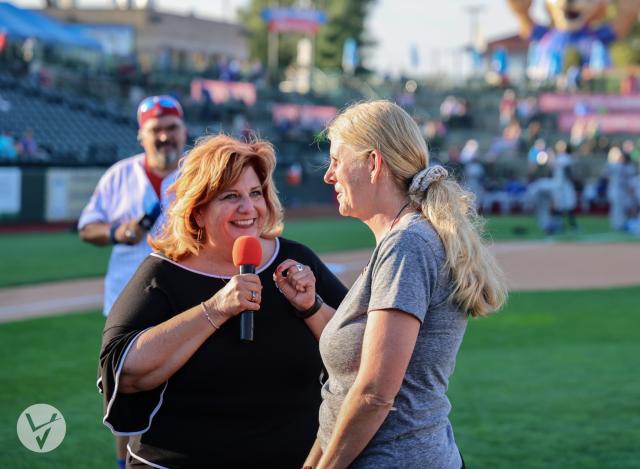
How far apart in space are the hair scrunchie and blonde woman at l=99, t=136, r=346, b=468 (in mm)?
613

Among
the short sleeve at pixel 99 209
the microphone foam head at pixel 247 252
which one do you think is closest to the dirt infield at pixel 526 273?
the short sleeve at pixel 99 209

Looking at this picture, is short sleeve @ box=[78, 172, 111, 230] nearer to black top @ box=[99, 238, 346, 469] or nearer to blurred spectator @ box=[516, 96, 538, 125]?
black top @ box=[99, 238, 346, 469]

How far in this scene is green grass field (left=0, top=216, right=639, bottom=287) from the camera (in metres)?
16.5

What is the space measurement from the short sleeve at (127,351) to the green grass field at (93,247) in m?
12.0

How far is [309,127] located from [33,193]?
18072 millimetres

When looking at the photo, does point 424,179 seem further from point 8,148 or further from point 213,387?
point 8,148

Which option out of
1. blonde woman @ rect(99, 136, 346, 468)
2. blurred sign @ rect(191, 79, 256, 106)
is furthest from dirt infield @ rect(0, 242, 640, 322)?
blurred sign @ rect(191, 79, 256, 106)

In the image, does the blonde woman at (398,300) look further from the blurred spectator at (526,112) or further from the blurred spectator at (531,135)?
the blurred spectator at (526,112)

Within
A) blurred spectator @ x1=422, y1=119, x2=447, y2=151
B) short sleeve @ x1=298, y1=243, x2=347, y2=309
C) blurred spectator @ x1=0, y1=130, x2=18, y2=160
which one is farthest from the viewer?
blurred spectator @ x1=422, y1=119, x2=447, y2=151

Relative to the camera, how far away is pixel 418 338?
9.71 ft

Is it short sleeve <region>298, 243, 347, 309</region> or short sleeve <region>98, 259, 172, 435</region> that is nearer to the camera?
short sleeve <region>98, 259, 172, 435</region>

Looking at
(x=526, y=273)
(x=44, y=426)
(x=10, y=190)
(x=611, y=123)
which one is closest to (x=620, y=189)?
(x=526, y=273)

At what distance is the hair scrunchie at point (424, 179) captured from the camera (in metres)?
3.04

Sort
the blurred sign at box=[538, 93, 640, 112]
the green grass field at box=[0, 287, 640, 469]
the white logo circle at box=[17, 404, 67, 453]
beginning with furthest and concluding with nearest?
1. the blurred sign at box=[538, 93, 640, 112]
2. the green grass field at box=[0, 287, 640, 469]
3. the white logo circle at box=[17, 404, 67, 453]
